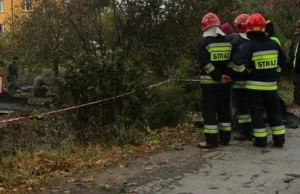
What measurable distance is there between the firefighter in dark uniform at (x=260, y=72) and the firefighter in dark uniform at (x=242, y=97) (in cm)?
33

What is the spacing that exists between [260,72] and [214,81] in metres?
0.73

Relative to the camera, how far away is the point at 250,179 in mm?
6402

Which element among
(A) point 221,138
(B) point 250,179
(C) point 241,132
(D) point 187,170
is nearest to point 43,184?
(D) point 187,170

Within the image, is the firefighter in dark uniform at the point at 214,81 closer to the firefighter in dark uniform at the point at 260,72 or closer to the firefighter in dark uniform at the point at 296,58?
the firefighter in dark uniform at the point at 260,72

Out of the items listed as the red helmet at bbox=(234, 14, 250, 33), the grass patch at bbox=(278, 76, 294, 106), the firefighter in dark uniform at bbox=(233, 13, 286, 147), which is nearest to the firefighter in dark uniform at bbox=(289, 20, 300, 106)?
the grass patch at bbox=(278, 76, 294, 106)

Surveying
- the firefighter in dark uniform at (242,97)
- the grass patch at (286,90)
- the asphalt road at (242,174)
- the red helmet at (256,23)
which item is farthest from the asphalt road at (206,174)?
the grass patch at (286,90)

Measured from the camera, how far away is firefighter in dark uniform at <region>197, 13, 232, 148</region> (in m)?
7.98

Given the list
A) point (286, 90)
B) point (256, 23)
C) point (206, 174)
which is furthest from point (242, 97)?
point (286, 90)

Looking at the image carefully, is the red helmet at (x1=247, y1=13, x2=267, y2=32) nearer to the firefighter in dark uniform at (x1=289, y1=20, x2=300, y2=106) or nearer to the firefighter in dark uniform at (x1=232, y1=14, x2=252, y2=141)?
the firefighter in dark uniform at (x1=232, y1=14, x2=252, y2=141)

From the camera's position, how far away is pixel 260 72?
798 centimetres

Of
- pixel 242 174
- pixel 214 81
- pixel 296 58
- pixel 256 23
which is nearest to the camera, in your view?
pixel 242 174

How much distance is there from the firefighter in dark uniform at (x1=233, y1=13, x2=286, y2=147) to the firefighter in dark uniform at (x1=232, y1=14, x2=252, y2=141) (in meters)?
0.33

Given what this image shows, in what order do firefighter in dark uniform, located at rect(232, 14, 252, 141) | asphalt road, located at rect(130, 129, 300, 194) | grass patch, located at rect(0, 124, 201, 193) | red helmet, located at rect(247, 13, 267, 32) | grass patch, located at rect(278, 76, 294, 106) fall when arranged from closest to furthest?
asphalt road, located at rect(130, 129, 300, 194) → grass patch, located at rect(0, 124, 201, 193) → red helmet, located at rect(247, 13, 267, 32) → firefighter in dark uniform, located at rect(232, 14, 252, 141) → grass patch, located at rect(278, 76, 294, 106)

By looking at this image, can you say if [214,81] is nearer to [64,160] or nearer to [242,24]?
[242,24]
